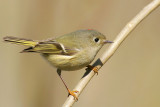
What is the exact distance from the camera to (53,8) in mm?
5016

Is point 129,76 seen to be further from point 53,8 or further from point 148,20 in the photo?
point 53,8

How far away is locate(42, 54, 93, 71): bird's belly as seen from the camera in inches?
134

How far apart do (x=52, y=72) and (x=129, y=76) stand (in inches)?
56.4

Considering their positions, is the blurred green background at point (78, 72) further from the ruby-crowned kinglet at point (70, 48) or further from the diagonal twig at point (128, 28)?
the diagonal twig at point (128, 28)

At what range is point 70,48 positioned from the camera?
3.58 meters

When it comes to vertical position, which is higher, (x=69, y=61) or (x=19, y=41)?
(x=19, y=41)

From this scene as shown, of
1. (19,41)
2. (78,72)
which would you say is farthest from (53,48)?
(78,72)

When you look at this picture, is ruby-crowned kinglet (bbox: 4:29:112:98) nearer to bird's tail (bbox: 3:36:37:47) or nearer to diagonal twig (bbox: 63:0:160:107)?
bird's tail (bbox: 3:36:37:47)

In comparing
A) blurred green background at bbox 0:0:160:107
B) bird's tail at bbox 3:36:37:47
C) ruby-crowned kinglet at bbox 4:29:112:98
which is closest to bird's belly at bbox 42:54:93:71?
ruby-crowned kinglet at bbox 4:29:112:98

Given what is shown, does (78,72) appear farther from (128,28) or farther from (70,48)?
(128,28)

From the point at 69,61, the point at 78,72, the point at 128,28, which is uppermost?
the point at 128,28

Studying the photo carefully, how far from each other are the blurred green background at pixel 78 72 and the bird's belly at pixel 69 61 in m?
1.55

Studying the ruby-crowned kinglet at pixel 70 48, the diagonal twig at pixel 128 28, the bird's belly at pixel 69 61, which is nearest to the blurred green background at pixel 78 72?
the ruby-crowned kinglet at pixel 70 48

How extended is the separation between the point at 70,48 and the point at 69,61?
217 mm
